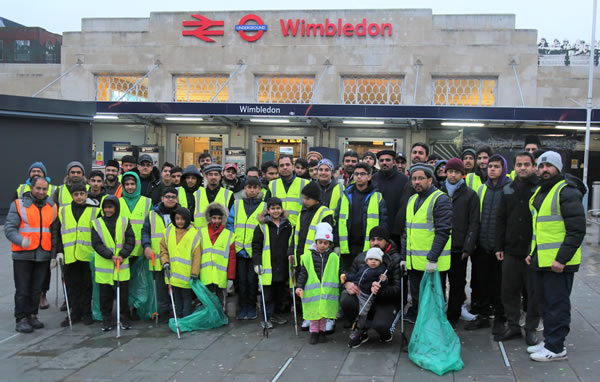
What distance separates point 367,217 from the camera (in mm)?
6828

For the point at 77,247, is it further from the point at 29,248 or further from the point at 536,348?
the point at 536,348

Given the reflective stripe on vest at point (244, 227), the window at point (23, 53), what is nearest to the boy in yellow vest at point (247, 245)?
the reflective stripe on vest at point (244, 227)

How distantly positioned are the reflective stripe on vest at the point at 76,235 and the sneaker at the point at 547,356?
17.6 feet

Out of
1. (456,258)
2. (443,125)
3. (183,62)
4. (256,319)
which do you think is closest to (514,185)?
(456,258)

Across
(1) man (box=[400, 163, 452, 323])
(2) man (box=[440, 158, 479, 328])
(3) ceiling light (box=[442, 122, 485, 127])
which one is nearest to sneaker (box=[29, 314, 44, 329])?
(1) man (box=[400, 163, 452, 323])

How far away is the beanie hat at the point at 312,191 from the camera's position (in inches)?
Result: 268

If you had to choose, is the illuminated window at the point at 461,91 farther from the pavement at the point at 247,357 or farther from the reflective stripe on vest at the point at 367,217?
the reflective stripe on vest at the point at 367,217

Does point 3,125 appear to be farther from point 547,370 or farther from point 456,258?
point 547,370

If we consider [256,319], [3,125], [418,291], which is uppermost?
[3,125]

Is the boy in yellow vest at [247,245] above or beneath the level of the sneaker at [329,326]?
above

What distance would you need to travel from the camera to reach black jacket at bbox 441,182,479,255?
647 centimetres

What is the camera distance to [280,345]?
624 centimetres

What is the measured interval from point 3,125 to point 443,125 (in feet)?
42.5

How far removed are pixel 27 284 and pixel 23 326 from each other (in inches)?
20.1
